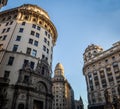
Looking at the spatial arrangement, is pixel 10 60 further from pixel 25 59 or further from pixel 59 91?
pixel 59 91

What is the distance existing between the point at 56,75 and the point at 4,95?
256 feet

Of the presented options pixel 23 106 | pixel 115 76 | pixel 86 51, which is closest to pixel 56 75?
pixel 86 51

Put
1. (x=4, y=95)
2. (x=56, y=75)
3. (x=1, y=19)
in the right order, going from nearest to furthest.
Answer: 1. (x=4, y=95)
2. (x=1, y=19)
3. (x=56, y=75)

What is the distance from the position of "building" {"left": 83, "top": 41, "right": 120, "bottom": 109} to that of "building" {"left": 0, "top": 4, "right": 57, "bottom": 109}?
24290 mm

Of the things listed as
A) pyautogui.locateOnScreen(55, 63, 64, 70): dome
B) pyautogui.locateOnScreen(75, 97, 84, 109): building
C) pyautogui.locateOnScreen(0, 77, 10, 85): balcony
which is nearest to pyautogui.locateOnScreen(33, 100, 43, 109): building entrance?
pyautogui.locateOnScreen(0, 77, 10, 85): balcony

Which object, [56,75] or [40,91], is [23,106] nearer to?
[40,91]

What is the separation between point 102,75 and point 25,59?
34444 millimetres

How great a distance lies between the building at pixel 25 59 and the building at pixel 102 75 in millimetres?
24290

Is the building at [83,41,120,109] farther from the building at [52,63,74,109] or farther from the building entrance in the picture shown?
the building at [52,63,74,109]

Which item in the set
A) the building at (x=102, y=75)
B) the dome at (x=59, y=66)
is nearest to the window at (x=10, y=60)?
the building at (x=102, y=75)

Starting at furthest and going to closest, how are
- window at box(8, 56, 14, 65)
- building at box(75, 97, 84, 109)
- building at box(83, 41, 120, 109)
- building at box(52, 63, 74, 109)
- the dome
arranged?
1. building at box(75, 97, 84, 109)
2. the dome
3. building at box(52, 63, 74, 109)
4. building at box(83, 41, 120, 109)
5. window at box(8, 56, 14, 65)

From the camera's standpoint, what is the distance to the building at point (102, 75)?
5051cm

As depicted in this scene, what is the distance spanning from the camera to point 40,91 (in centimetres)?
3341

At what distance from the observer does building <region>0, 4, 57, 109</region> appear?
94.7ft
